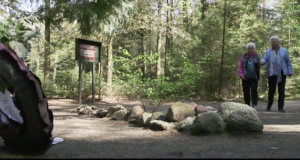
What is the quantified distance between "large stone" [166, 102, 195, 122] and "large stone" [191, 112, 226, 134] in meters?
0.95

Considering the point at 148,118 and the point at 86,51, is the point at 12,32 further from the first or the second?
the point at 86,51

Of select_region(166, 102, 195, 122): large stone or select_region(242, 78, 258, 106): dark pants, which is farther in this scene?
select_region(242, 78, 258, 106): dark pants

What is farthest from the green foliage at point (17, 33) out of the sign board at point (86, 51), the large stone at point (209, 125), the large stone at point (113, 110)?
the sign board at point (86, 51)

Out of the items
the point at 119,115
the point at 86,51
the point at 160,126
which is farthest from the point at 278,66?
the point at 86,51

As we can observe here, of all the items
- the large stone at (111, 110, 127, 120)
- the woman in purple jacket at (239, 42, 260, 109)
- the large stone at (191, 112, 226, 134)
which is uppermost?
the woman in purple jacket at (239, 42, 260, 109)

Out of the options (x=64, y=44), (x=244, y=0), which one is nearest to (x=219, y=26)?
(x=244, y=0)

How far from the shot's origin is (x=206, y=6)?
20.4 meters

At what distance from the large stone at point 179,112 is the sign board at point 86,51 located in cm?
632

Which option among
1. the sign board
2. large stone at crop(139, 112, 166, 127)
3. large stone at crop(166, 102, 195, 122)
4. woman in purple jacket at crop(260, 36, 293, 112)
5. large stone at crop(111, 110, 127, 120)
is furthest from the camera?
the sign board

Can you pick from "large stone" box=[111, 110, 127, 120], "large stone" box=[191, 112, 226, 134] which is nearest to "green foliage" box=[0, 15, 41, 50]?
"large stone" box=[191, 112, 226, 134]

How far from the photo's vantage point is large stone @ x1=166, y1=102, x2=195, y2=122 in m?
5.51

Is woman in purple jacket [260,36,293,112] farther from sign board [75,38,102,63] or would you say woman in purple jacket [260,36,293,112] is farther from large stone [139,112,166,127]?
sign board [75,38,102,63]

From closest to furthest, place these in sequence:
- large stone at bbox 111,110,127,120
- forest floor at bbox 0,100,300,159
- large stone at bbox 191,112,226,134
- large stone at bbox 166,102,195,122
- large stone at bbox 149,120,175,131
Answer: forest floor at bbox 0,100,300,159 < large stone at bbox 191,112,226,134 < large stone at bbox 149,120,175,131 < large stone at bbox 166,102,195,122 < large stone at bbox 111,110,127,120

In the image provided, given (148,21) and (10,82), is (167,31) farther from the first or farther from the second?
(10,82)
